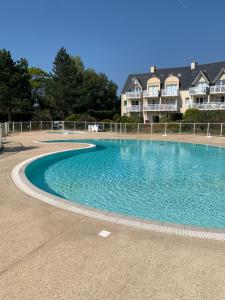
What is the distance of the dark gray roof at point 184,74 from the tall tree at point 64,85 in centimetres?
920

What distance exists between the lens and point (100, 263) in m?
3.26

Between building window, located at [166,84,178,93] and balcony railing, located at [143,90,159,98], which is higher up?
building window, located at [166,84,178,93]

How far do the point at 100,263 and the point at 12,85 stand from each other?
107ft

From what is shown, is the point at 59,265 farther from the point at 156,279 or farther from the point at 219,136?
the point at 219,136

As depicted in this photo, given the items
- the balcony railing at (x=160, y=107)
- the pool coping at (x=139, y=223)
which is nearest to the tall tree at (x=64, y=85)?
the balcony railing at (x=160, y=107)

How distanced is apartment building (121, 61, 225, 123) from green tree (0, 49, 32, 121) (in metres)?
16.9

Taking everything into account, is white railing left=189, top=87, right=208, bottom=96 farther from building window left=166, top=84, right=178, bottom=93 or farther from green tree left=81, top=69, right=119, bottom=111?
green tree left=81, top=69, right=119, bottom=111

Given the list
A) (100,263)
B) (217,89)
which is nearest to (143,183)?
(100,263)

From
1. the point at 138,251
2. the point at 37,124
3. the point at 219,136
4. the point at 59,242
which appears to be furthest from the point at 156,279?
the point at 37,124

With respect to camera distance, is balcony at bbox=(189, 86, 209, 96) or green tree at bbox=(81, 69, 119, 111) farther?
green tree at bbox=(81, 69, 119, 111)

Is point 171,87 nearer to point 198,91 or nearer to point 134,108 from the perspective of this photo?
point 198,91

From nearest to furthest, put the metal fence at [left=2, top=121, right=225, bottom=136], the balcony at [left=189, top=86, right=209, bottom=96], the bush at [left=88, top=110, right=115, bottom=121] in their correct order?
the metal fence at [left=2, top=121, right=225, bottom=136], the balcony at [left=189, top=86, right=209, bottom=96], the bush at [left=88, top=110, right=115, bottom=121]

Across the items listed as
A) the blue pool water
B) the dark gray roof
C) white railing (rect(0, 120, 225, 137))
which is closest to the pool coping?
the blue pool water

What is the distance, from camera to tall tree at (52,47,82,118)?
40.2 meters
